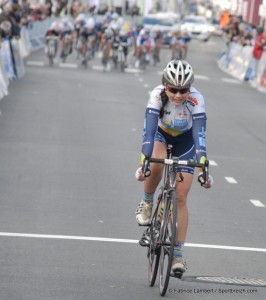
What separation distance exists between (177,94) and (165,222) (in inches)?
40.2

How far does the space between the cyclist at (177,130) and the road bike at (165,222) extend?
0.08 meters

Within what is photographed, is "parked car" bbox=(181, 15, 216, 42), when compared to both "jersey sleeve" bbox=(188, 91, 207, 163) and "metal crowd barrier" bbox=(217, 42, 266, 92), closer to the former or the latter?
"metal crowd barrier" bbox=(217, 42, 266, 92)

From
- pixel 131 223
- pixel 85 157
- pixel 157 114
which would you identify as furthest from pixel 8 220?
pixel 85 157

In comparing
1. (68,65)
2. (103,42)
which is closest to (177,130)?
(68,65)

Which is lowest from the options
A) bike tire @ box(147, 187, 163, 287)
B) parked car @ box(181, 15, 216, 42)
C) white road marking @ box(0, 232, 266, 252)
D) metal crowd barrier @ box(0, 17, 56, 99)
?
parked car @ box(181, 15, 216, 42)

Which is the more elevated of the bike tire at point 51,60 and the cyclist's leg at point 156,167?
the cyclist's leg at point 156,167

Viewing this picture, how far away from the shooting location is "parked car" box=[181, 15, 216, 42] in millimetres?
87500

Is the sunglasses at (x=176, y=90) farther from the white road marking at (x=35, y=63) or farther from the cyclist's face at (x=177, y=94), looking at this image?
the white road marking at (x=35, y=63)

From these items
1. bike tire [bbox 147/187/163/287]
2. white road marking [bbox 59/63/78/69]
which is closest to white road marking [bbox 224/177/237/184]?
bike tire [bbox 147/187/163/287]

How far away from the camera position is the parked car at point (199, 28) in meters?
87.5

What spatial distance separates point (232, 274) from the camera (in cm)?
955

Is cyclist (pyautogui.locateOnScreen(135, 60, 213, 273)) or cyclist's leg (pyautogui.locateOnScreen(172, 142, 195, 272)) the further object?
cyclist (pyautogui.locateOnScreen(135, 60, 213, 273))

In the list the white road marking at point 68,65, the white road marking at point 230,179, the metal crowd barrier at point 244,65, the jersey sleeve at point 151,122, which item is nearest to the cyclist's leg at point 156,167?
the jersey sleeve at point 151,122

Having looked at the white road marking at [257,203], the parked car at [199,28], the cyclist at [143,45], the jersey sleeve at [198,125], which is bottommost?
the parked car at [199,28]
